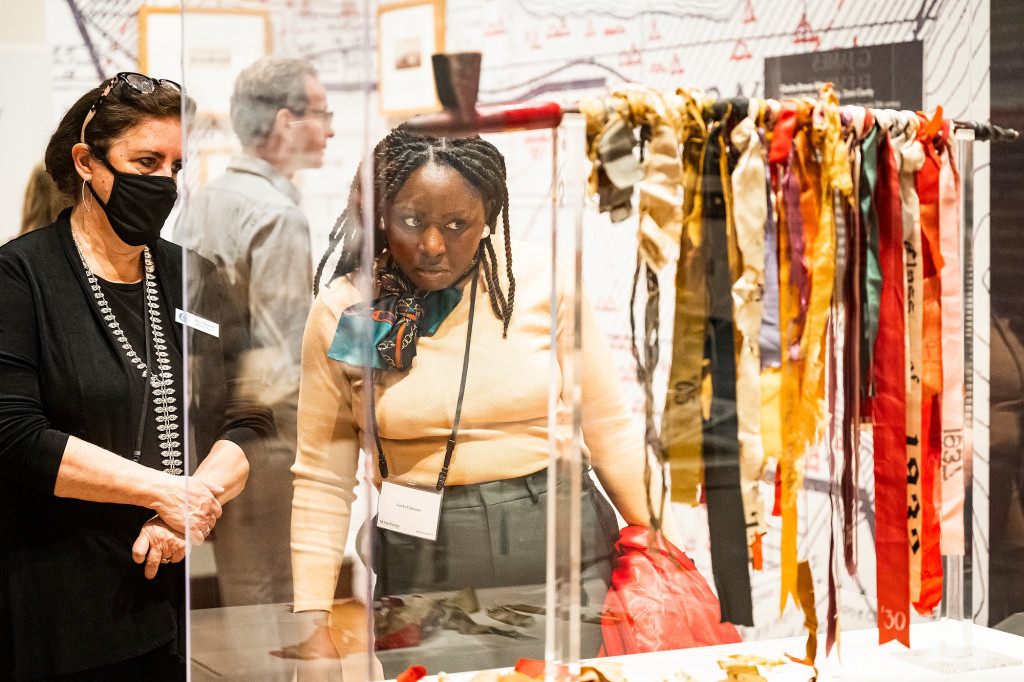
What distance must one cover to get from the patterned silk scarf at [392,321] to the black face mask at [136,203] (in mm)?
807

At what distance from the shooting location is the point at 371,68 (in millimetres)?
1390

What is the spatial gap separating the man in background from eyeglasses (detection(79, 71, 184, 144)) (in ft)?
2.51

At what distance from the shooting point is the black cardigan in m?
1.86

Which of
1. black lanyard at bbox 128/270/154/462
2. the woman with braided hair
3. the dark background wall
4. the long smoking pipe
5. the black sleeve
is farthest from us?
the dark background wall

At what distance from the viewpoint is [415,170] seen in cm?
150

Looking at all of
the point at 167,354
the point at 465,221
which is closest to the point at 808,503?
the point at 465,221

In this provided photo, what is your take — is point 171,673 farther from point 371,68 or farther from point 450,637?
point 371,68

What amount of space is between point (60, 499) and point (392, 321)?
91 centimetres

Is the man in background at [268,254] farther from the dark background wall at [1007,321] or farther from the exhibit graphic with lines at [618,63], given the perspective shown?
the dark background wall at [1007,321]

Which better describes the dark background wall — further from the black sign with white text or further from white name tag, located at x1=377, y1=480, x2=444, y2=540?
white name tag, located at x1=377, y1=480, x2=444, y2=540

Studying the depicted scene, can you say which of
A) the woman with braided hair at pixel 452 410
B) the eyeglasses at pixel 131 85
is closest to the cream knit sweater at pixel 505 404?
the woman with braided hair at pixel 452 410

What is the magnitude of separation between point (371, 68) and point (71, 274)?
933 mm

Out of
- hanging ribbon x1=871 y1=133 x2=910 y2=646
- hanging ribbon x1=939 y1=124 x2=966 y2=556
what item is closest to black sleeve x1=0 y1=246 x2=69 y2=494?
hanging ribbon x1=871 y1=133 x2=910 y2=646

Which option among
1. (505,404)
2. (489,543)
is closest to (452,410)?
(505,404)
